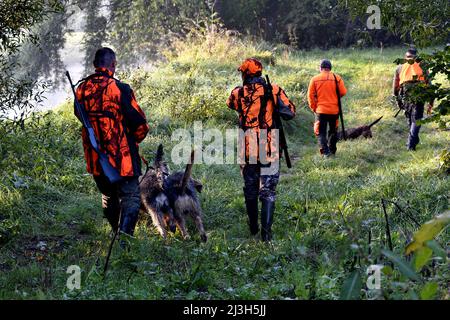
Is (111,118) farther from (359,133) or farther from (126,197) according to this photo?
(359,133)

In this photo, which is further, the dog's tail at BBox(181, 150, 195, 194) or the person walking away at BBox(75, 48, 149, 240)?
the dog's tail at BBox(181, 150, 195, 194)

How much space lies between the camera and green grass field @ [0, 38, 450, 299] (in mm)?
5301

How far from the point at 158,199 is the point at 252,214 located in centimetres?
115

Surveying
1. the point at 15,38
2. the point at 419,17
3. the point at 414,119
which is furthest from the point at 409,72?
the point at 15,38

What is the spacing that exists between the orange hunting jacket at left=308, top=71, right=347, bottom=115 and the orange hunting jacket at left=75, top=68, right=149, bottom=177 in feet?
20.8

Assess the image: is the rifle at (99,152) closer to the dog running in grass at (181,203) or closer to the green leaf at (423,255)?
the dog running in grass at (181,203)

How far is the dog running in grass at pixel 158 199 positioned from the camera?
813 centimetres

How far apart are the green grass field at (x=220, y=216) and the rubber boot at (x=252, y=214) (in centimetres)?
19

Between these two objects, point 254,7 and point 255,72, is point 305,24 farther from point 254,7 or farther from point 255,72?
point 255,72

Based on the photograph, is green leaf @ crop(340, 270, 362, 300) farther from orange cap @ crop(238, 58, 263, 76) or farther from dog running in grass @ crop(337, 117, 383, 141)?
dog running in grass @ crop(337, 117, 383, 141)

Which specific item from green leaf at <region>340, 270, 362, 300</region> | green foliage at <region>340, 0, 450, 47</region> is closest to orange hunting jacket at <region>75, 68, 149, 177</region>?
green foliage at <region>340, 0, 450, 47</region>

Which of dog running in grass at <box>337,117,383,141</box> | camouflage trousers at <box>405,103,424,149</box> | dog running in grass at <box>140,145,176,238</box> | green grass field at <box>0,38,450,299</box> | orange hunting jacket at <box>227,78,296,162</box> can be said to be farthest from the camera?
dog running in grass at <box>337,117,383,141</box>

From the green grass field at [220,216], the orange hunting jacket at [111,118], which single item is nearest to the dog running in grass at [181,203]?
the green grass field at [220,216]

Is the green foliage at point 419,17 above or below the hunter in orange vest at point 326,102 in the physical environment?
above
